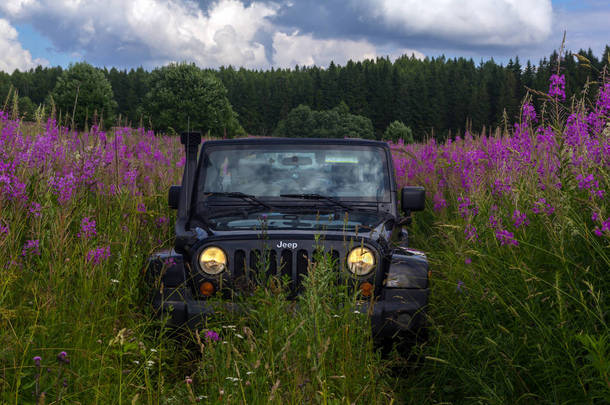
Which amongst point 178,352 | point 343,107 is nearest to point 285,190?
point 178,352

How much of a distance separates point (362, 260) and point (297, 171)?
1.35 m

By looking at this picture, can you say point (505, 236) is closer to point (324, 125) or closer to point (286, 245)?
point (286, 245)

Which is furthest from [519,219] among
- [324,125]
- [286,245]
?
[324,125]

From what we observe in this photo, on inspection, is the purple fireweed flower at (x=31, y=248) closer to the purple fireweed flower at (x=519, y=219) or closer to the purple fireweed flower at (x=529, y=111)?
the purple fireweed flower at (x=519, y=219)

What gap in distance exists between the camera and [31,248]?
3877 mm

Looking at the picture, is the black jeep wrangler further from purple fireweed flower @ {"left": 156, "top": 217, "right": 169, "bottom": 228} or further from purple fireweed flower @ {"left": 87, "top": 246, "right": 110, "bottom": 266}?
purple fireweed flower @ {"left": 156, "top": 217, "right": 169, "bottom": 228}

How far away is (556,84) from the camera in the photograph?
3.72 m

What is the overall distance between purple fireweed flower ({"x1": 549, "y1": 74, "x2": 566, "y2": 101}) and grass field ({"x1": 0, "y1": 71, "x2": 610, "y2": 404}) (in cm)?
1

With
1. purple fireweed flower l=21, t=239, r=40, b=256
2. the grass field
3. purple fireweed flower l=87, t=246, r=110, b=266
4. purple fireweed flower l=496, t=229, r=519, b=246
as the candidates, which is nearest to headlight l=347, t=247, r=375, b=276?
the grass field

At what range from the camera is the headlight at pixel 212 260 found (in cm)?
368

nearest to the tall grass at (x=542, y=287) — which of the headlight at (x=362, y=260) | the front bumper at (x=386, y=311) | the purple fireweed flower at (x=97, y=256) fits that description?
the front bumper at (x=386, y=311)

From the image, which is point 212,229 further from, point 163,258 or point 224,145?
point 224,145

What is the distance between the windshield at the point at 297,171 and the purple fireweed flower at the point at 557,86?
1501mm

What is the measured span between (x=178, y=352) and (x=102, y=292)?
637mm
